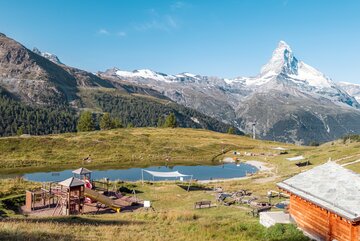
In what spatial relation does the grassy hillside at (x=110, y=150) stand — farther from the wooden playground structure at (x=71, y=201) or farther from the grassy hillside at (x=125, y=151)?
the wooden playground structure at (x=71, y=201)

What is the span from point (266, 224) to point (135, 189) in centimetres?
3352

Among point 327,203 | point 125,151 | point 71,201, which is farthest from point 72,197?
point 125,151

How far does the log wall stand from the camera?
25703 millimetres

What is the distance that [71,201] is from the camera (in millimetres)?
47188

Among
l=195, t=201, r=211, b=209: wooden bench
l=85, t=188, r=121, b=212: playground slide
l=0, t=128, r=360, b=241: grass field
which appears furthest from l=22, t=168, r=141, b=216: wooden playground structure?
l=195, t=201, r=211, b=209: wooden bench

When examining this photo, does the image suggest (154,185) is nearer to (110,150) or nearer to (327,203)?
(327,203)

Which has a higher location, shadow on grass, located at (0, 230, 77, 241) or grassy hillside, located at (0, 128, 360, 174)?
shadow on grass, located at (0, 230, 77, 241)

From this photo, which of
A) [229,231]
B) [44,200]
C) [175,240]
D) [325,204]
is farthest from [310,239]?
→ [44,200]

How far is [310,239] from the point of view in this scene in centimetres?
2861

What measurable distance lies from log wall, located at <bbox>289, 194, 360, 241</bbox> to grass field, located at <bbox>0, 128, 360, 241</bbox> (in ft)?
4.99

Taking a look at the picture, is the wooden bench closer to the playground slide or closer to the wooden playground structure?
the wooden playground structure

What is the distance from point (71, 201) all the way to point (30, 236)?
86.1ft

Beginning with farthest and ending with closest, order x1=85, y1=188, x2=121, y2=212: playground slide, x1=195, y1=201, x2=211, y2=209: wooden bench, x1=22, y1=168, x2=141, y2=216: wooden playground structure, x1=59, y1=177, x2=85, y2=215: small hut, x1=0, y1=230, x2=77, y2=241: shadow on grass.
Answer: x1=85, y1=188, x2=121, y2=212: playground slide
x1=195, y1=201, x2=211, y2=209: wooden bench
x1=22, y1=168, x2=141, y2=216: wooden playground structure
x1=59, y1=177, x2=85, y2=215: small hut
x1=0, y1=230, x2=77, y2=241: shadow on grass

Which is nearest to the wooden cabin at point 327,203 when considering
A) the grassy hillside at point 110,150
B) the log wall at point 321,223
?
the log wall at point 321,223
